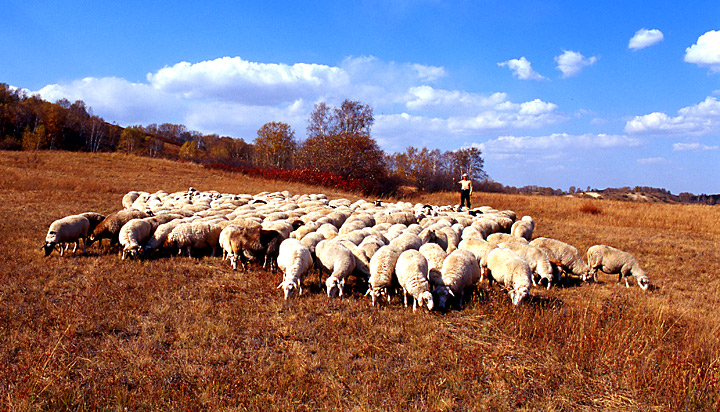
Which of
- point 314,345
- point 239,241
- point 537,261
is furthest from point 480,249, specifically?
point 239,241

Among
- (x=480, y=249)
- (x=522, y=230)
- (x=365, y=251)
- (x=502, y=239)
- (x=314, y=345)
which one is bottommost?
(x=314, y=345)

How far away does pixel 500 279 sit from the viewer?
25.7ft

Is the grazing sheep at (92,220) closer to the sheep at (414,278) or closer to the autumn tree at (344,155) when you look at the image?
the sheep at (414,278)

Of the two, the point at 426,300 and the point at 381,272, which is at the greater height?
the point at 381,272

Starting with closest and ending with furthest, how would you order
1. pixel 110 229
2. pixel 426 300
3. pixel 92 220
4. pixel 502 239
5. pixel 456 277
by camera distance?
pixel 426 300
pixel 456 277
pixel 110 229
pixel 92 220
pixel 502 239

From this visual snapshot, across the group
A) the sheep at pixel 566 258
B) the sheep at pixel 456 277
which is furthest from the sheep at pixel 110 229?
the sheep at pixel 566 258

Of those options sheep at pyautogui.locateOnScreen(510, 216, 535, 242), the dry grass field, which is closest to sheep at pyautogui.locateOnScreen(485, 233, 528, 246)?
the dry grass field

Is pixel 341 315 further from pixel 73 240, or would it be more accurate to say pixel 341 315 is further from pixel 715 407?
pixel 73 240

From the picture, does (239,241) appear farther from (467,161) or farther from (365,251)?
(467,161)

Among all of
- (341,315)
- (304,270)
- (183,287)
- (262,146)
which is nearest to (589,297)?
A: (341,315)

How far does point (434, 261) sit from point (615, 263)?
5537 millimetres

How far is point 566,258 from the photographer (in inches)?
393

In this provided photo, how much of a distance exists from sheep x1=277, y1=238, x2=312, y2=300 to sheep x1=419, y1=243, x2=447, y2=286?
248 centimetres

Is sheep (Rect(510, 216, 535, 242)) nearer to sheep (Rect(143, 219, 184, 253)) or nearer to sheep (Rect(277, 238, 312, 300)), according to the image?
sheep (Rect(277, 238, 312, 300))
